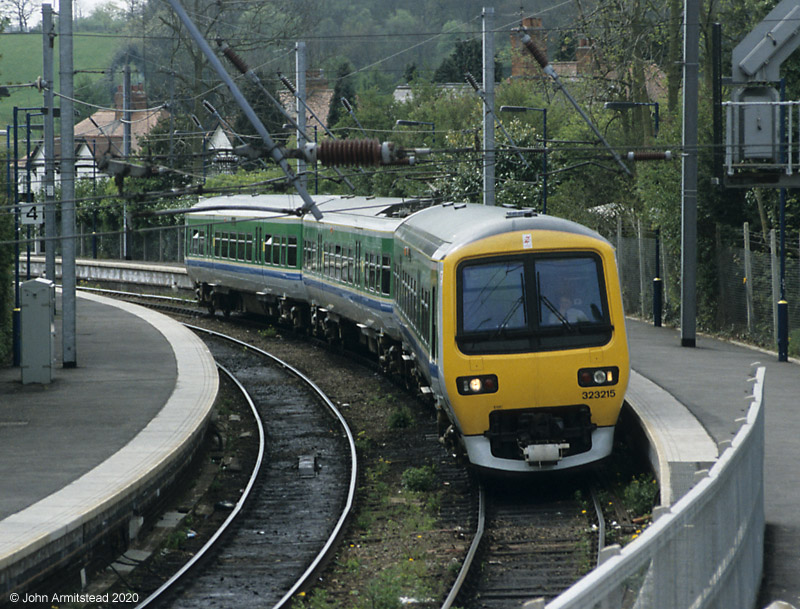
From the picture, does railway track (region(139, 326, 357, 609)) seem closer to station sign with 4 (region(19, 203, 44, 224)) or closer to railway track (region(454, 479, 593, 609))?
railway track (region(454, 479, 593, 609))

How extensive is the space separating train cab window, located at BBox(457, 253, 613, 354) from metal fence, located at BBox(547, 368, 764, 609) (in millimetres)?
3527

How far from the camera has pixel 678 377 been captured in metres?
18.5

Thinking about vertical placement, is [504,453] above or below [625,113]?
below

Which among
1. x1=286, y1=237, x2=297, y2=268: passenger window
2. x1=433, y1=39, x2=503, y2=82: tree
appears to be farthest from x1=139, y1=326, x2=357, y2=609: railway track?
x1=433, y1=39, x2=503, y2=82: tree

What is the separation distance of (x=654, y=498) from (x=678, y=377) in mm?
6609

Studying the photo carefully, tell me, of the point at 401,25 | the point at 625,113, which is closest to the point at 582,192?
the point at 625,113

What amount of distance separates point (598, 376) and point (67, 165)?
437 inches

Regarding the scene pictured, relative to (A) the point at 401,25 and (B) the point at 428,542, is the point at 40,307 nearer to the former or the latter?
(B) the point at 428,542

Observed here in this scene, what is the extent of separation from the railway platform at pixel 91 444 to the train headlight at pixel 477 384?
3343mm

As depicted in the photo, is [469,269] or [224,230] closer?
[469,269]

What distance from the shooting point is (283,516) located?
13805mm

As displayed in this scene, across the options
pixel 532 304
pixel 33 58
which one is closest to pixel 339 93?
pixel 33 58

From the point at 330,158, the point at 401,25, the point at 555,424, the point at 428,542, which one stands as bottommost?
the point at 428,542

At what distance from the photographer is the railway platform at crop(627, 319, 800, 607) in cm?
962
